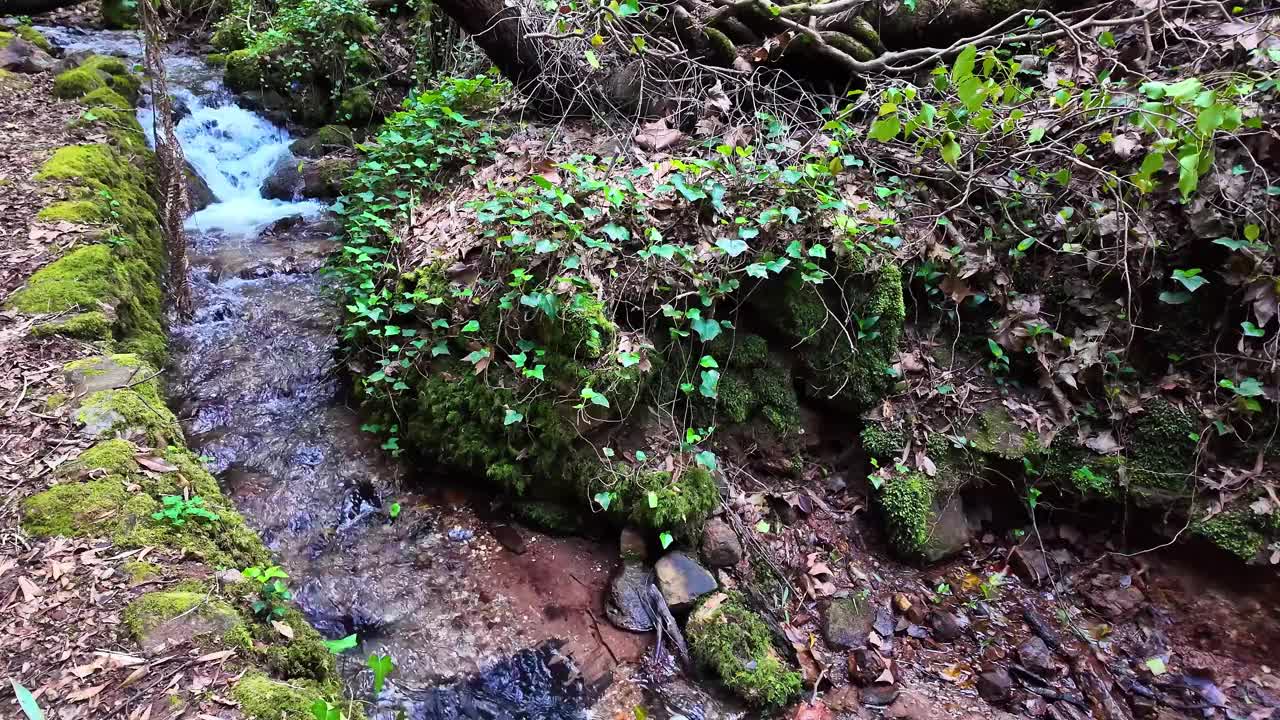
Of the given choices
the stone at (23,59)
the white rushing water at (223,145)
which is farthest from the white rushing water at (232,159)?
the stone at (23,59)

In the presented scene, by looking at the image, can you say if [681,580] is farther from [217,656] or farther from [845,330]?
[217,656]

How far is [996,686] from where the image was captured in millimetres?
3436

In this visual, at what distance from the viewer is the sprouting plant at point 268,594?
2479 millimetres

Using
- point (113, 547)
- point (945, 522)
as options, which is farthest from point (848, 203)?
point (113, 547)

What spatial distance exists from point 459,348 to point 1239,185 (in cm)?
491

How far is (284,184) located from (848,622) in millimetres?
7549

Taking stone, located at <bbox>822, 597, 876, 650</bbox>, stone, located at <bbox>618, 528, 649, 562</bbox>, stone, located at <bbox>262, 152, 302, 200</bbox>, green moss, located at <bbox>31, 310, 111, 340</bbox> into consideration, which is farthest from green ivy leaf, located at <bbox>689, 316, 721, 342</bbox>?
stone, located at <bbox>262, 152, 302, 200</bbox>

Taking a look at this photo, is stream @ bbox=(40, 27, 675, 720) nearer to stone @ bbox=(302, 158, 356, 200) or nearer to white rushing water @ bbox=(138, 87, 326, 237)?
white rushing water @ bbox=(138, 87, 326, 237)

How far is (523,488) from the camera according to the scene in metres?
3.90

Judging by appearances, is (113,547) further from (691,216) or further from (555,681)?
(691,216)

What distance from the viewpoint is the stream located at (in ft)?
10.6

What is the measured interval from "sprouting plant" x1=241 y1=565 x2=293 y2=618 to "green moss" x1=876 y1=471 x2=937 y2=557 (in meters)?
3.42

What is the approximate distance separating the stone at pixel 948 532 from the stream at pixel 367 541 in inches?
80.6

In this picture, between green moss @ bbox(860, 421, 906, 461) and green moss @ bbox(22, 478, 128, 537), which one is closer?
green moss @ bbox(22, 478, 128, 537)
